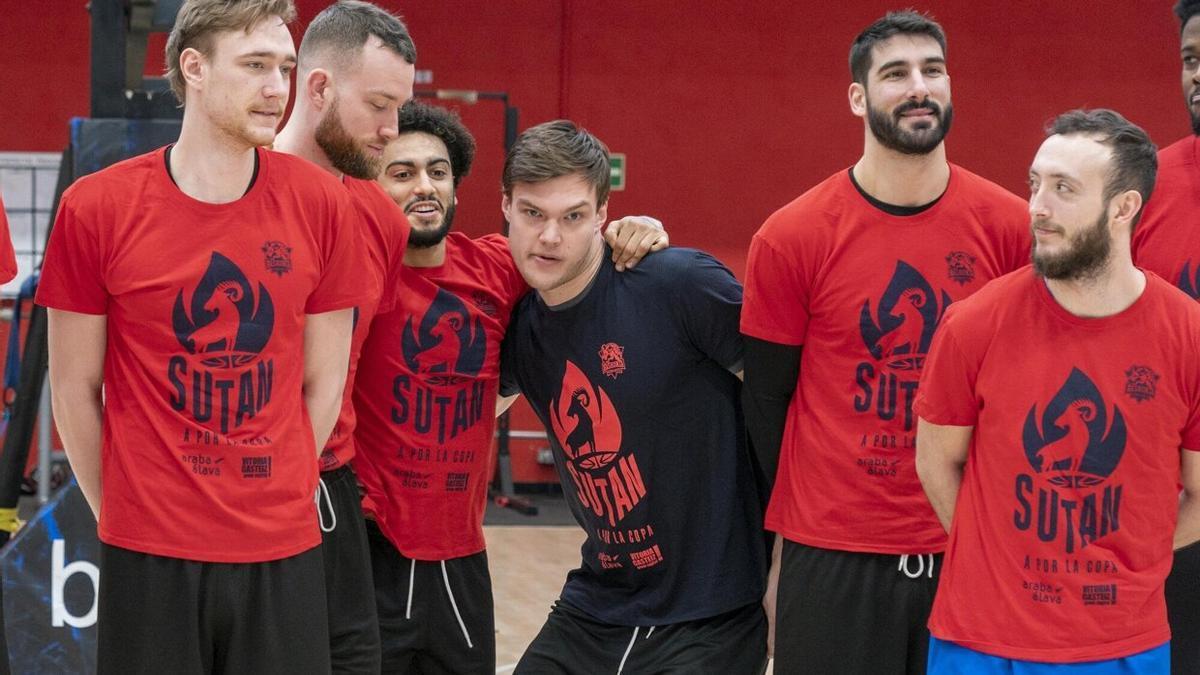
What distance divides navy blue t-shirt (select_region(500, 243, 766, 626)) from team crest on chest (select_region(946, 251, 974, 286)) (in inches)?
19.8

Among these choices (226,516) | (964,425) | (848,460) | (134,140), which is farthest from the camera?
(134,140)

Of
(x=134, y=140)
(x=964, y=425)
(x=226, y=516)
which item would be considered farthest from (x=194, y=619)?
(x=134, y=140)

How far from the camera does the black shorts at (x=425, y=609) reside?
12.0ft

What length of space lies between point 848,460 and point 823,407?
0.45ft

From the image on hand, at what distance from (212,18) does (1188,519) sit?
2290 millimetres

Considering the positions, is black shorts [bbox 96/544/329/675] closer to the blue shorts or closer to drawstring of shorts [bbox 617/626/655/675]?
drawstring of shorts [bbox 617/626/655/675]

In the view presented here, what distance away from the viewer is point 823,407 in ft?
10.9

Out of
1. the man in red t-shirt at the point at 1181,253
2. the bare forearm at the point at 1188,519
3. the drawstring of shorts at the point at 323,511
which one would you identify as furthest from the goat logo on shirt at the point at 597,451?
the man in red t-shirt at the point at 1181,253

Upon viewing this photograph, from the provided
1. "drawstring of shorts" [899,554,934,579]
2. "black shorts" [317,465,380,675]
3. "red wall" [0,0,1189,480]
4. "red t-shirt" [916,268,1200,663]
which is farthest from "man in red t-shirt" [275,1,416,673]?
"red wall" [0,0,1189,480]

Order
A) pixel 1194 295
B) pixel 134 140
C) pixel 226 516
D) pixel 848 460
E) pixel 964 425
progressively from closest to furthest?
1. pixel 226 516
2. pixel 964 425
3. pixel 848 460
4. pixel 1194 295
5. pixel 134 140

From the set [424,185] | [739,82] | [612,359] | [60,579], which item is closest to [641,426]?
[612,359]

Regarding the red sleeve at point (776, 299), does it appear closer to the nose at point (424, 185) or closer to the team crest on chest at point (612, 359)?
the team crest on chest at point (612, 359)

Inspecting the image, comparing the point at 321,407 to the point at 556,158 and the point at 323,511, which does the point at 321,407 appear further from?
the point at 556,158

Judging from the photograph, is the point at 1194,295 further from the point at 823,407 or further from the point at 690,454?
the point at 690,454
